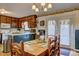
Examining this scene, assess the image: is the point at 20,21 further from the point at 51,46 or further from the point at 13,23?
the point at 51,46

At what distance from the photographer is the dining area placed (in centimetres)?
113

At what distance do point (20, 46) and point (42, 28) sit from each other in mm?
360

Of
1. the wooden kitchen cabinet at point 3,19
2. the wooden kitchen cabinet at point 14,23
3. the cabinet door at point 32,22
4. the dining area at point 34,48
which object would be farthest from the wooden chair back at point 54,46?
the wooden kitchen cabinet at point 3,19

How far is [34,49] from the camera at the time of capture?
1.15m

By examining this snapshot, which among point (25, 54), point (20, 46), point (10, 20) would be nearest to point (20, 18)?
Answer: point (10, 20)

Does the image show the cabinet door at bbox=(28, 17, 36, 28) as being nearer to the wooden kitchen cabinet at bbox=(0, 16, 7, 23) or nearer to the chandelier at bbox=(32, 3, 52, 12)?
the chandelier at bbox=(32, 3, 52, 12)

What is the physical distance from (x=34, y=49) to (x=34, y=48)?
1 cm

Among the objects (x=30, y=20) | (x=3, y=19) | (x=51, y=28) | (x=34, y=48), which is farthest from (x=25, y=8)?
(x=34, y=48)

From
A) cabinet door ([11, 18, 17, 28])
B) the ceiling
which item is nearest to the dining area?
cabinet door ([11, 18, 17, 28])

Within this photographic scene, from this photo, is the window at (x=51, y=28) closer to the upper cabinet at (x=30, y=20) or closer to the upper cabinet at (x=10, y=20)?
the upper cabinet at (x=30, y=20)

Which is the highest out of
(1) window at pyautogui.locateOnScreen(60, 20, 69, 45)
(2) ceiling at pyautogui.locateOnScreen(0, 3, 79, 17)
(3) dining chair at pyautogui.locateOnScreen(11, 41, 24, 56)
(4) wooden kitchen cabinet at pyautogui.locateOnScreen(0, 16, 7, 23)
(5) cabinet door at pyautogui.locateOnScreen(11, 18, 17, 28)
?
(2) ceiling at pyautogui.locateOnScreen(0, 3, 79, 17)

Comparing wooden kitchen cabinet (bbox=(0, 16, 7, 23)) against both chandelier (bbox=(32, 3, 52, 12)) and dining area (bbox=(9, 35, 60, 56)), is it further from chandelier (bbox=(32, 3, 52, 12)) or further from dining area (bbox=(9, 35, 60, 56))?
chandelier (bbox=(32, 3, 52, 12))

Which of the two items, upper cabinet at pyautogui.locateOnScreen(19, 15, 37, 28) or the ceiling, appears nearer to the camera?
the ceiling

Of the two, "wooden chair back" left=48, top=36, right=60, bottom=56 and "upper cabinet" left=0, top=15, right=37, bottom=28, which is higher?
"upper cabinet" left=0, top=15, right=37, bottom=28
